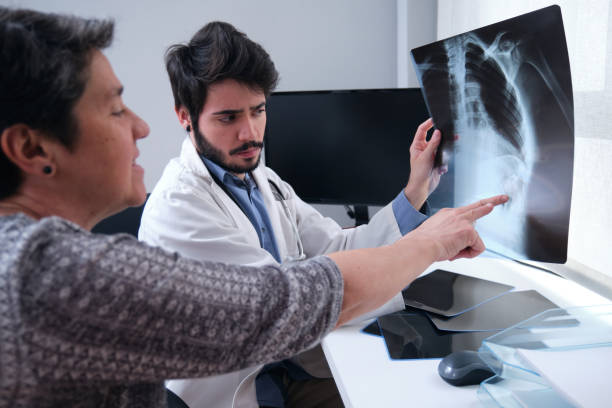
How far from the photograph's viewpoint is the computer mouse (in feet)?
2.34

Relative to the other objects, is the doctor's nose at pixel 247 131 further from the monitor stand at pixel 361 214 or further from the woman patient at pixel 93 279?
the monitor stand at pixel 361 214

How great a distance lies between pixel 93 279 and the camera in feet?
1.54

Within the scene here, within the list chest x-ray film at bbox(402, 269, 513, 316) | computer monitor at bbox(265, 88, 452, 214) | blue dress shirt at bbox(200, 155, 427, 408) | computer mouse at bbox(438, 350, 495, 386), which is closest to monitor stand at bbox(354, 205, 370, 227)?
computer monitor at bbox(265, 88, 452, 214)

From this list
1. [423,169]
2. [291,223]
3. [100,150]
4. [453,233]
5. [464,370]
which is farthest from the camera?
[291,223]

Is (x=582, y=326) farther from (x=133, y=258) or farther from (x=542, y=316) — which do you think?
(x=133, y=258)

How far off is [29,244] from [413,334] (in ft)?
2.18

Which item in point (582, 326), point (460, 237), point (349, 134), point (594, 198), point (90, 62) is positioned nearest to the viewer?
point (90, 62)

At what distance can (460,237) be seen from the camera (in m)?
0.84

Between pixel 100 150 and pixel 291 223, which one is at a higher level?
pixel 100 150

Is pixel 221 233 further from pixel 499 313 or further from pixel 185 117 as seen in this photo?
pixel 499 313

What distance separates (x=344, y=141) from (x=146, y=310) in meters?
1.38

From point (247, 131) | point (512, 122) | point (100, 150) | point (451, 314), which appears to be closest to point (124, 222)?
point (247, 131)

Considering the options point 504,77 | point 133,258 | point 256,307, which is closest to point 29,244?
point 133,258

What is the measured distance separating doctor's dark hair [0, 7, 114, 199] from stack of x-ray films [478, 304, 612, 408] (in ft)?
2.04
